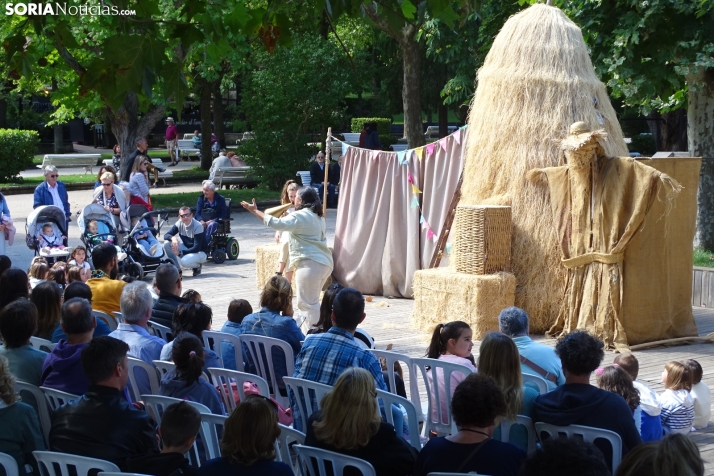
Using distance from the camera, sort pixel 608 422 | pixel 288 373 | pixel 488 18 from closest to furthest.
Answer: pixel 608 422 < pixel 288 373 < pixel 488 18

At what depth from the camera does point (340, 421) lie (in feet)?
14.0

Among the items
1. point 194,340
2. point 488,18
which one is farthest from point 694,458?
point 488,18

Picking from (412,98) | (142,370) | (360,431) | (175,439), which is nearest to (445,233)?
(142,370)

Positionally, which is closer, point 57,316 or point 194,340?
point 194,340

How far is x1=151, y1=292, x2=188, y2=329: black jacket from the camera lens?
743cm

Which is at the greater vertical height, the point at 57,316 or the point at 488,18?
the point at 488,18

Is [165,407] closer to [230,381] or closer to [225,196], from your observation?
[230,381]

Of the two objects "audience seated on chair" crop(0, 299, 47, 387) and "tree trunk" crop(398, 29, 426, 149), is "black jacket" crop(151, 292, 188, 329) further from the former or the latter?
"tree trunk" crop(398, 29, 426, 149)

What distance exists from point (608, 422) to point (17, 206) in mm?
20879

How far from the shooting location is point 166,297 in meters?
7.53

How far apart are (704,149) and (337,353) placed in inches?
451

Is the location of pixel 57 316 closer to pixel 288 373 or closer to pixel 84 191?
pixel 288 373

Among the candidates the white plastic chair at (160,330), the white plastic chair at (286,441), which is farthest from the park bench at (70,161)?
the white plastic chair at (286,441)

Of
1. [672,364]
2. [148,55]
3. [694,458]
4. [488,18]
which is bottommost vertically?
[672,364]
